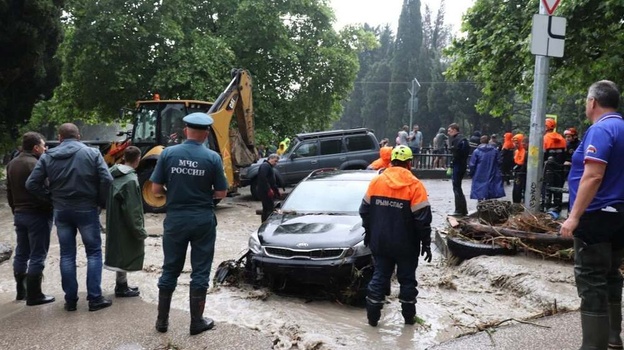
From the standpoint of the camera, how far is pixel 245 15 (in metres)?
20.2

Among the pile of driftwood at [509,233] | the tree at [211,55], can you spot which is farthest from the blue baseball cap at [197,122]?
the tree at [211,55]

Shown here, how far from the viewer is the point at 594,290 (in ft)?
12.0

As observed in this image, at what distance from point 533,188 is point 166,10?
15.3 meters

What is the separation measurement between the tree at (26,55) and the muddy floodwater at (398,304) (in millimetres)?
8829

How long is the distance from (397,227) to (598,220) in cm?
174

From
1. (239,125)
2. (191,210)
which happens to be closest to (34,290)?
(191,210)

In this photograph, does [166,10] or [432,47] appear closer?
[166,10]

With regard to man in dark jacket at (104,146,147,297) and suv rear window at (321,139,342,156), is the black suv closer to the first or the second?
suv rear window at (321,139,342,156)

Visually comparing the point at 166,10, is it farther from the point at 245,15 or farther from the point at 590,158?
the point at 590,158

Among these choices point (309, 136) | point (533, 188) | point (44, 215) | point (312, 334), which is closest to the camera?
point (312, 334)

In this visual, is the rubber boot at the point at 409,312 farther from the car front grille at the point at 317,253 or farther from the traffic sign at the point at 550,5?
the traffic sign at the point at 550,5

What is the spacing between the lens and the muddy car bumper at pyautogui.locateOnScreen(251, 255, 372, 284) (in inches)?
225

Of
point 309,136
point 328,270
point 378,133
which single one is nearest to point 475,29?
point 309,136

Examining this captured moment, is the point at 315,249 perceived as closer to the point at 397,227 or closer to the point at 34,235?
the point at 397,227
